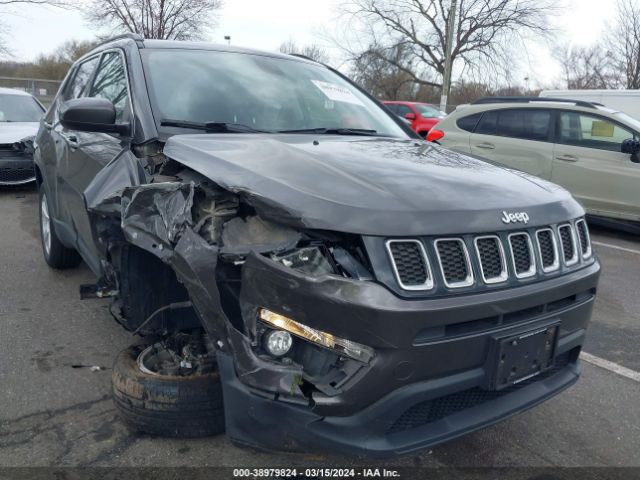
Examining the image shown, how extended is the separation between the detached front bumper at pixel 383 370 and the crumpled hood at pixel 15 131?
821 cm

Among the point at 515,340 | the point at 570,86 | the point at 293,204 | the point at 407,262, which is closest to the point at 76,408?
the point at 293,204

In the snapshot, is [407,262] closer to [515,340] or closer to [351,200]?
[351,200]

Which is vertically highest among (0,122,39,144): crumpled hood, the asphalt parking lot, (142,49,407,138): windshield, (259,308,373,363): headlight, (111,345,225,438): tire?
(142,49,407,138): windshield

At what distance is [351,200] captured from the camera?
1928mm

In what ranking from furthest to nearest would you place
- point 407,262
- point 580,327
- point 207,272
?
point 580,327
point 207,272
point 407,262

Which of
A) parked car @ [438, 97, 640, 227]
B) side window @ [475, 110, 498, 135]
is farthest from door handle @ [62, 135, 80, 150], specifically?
side window @ [475, 110, 498, 135]

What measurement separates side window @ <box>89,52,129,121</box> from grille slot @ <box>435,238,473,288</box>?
1.99m

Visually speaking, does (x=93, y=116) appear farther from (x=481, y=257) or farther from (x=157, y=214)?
(x=481, y=257)

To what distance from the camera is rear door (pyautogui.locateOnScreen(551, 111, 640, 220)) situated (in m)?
7.37

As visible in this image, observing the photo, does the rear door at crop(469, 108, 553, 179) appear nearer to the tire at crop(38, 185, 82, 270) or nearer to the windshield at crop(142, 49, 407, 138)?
the windshield at crop(142, 49, 407, 138)

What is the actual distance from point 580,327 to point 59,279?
4105 millimetres

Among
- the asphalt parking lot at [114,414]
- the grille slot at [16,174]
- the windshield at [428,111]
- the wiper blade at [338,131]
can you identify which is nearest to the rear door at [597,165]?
the asphalt parking lot at [114,414]

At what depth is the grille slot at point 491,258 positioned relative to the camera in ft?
6.56

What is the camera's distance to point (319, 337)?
1851 millimetres
